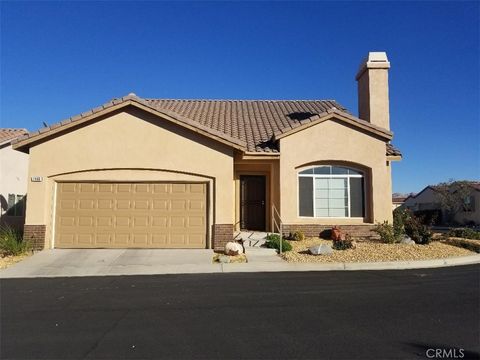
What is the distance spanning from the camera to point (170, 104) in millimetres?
21656

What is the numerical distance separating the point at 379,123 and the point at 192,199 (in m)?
8.37

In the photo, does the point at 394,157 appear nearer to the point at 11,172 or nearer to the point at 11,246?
the point at 11,246

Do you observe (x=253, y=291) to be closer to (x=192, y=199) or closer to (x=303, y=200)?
(x=192, y=199)

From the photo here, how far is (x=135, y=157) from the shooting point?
13.9 m

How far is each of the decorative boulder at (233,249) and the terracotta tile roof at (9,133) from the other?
11.7 meters

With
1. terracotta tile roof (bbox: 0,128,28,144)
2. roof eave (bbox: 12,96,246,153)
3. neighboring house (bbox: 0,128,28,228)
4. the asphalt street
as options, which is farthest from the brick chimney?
terracotta tile roof (bbox: 0,128,28,144)

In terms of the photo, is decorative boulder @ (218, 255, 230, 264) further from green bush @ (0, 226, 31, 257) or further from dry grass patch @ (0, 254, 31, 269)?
green bush @ (0, 226, 31, 257)

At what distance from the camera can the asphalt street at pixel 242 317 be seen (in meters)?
5.28

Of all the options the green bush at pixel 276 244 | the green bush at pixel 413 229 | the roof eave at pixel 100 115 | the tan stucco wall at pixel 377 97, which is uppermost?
the tan stucco wall at pixel 377 97

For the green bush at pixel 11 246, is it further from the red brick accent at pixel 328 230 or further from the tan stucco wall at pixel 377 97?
the tan stucco wall at pixel 377 97

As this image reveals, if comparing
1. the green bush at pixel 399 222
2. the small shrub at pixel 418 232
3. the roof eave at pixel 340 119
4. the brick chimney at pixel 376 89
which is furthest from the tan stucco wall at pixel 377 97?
the small shrub at pixel 418 232

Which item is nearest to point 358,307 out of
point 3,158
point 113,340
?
point 113,340

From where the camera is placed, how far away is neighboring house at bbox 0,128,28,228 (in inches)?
724

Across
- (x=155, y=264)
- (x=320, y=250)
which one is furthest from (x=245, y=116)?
(x=155, y=264)
